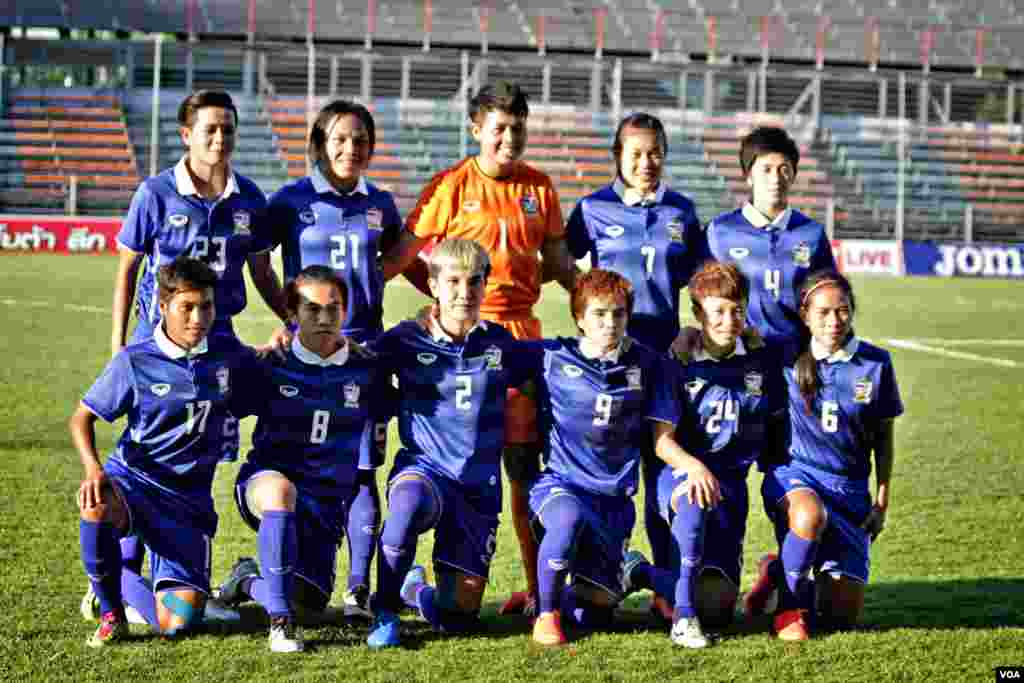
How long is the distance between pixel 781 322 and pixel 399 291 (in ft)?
50.3

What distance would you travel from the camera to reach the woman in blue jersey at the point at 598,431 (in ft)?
16.0

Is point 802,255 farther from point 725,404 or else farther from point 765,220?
point 725,404

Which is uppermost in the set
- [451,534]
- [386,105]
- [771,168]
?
[386,105]

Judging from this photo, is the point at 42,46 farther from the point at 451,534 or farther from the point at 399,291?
the point at 451,534

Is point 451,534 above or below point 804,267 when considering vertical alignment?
below

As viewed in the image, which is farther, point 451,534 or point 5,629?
point 451,534

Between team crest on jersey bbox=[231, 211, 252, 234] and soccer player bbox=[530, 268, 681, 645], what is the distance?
3.86 ft

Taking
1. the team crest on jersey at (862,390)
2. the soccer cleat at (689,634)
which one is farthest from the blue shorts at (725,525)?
the team crest on jersey at (862,390)

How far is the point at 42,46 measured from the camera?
32.2 metres

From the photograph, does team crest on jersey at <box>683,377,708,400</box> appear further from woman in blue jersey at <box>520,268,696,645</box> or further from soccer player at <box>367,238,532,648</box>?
soccer player at <box>367,238,532,648</box>

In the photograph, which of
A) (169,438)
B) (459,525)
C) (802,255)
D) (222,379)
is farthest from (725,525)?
(169,438)

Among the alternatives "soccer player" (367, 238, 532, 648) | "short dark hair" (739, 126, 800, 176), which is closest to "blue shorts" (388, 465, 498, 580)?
"soccer player" (367, 238, 532, 648)

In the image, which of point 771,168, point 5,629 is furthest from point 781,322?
point 5,629

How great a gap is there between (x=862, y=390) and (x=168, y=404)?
233cm
